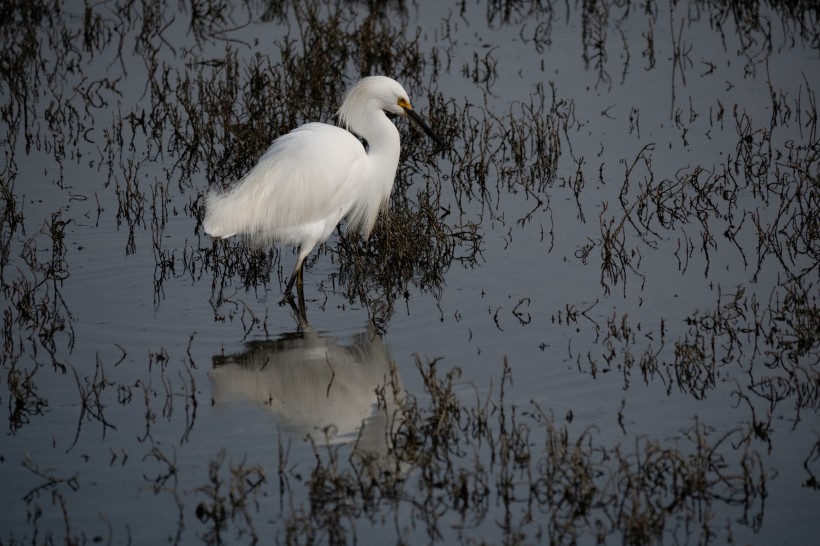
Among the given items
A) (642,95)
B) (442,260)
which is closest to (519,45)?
(642,95)

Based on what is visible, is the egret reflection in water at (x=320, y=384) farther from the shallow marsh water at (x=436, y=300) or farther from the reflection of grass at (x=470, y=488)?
the reflection of grass at (x=470, y=488)

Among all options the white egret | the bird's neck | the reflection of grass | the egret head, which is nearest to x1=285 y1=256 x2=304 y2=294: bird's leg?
the white egret

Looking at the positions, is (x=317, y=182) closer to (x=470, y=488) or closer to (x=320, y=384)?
(x=320, y=384)

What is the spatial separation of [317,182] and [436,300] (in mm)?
963

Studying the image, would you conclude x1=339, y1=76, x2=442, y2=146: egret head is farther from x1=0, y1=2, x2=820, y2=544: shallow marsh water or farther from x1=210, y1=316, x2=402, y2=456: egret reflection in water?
x1=210, y1=316, x2=402, y2=456: egret reflection in water

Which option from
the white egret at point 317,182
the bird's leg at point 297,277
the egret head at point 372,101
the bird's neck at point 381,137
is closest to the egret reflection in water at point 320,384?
the bird's leg at point 297,277

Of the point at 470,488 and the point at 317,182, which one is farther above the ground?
the point at 317,182

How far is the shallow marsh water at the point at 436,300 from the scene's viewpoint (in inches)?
162

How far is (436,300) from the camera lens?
6242 mm

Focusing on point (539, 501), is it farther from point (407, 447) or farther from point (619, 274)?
point (619, 274)

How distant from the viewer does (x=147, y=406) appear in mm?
4734

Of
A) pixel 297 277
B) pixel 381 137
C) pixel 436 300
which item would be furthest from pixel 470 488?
pixel 381 137

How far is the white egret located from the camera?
20.7 ft

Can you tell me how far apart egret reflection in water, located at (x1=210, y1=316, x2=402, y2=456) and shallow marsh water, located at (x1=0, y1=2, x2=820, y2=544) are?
0.7 inches
